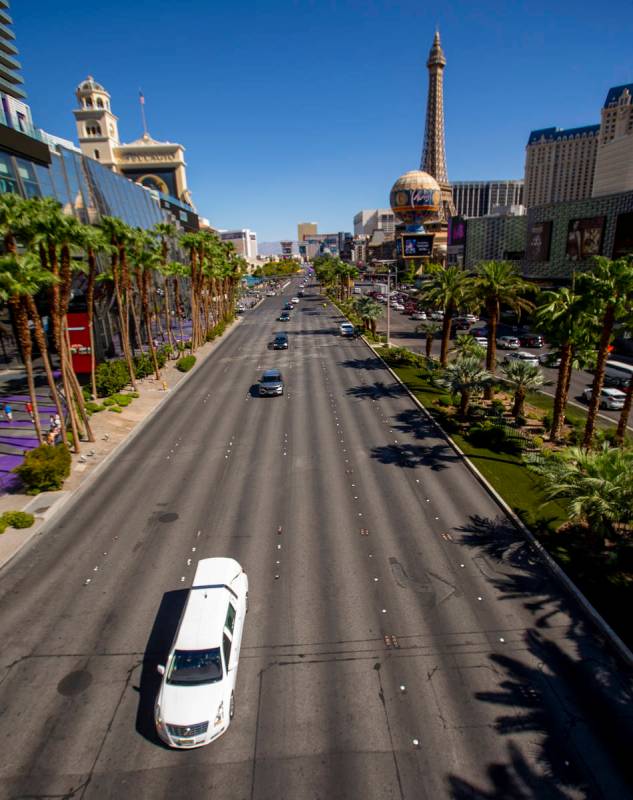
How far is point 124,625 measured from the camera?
48.9 feet

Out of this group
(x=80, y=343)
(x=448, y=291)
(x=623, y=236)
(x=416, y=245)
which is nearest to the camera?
(x=80, y=343)

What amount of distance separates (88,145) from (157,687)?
185893 mm

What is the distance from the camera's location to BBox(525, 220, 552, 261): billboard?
76.7 m

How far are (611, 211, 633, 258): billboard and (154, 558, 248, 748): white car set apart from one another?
229 feet

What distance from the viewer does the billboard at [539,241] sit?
7669 centimetres

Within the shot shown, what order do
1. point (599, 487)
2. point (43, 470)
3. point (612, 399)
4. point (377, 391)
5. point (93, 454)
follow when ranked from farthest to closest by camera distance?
point (377, 391), point (612, 399), point (93, 454), point (43, 470), point (599, 487)

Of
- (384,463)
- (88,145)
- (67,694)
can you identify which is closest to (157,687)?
(67,694)

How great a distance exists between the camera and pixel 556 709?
1192 cm

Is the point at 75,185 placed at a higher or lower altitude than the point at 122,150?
lower

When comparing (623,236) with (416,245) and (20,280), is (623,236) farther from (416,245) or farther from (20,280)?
(416,245)

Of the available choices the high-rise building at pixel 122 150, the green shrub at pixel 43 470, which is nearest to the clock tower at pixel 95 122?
the high-rise building at pixel 122 150

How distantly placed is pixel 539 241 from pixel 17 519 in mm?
85699

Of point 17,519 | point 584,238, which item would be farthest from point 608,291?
point 584,238

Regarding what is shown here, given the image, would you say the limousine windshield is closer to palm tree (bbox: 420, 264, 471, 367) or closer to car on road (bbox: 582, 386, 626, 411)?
car on road (bbox: 582, 386, 626, 411)
